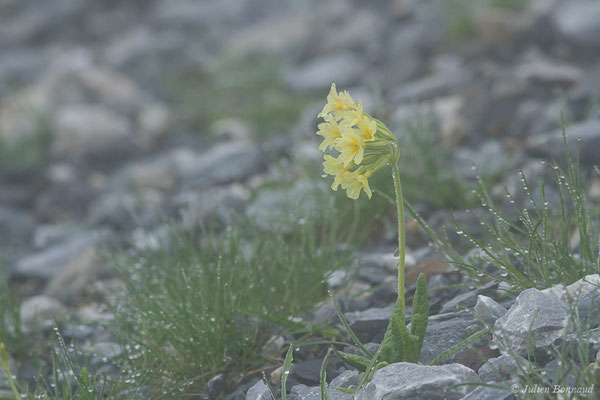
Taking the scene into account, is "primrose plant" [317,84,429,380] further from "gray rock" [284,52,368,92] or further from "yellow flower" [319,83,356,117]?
"gray rock" [284,52,368,92]

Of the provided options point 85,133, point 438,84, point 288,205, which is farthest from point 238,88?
point 288,205

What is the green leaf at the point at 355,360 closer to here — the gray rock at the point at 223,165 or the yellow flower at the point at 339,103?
the yellow flower at the point at 339,103

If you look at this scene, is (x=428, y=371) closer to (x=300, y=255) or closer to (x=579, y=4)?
(x=300, y=255)

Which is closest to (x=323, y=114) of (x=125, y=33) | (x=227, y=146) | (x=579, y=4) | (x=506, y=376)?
(x=506, y=376)

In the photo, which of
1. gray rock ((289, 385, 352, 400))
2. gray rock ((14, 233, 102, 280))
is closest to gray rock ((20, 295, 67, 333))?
gray rock ((14, 233, 102, 280))

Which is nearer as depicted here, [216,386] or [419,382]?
[419,382]

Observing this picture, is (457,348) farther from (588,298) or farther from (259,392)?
(259,392)
